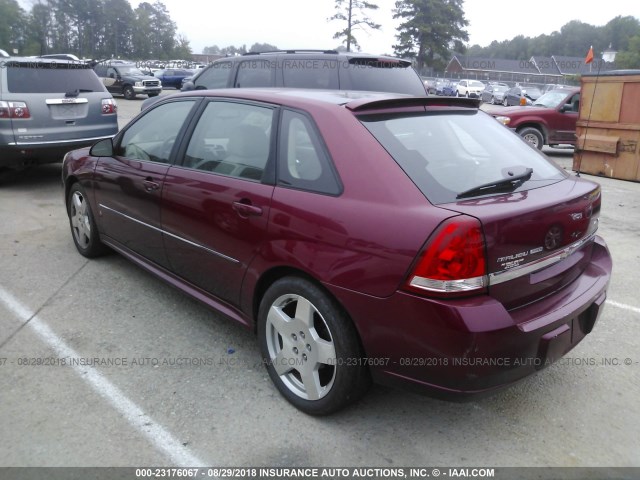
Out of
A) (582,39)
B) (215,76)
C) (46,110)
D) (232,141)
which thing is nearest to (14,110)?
(46,110)

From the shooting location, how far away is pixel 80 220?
4949 millimetres

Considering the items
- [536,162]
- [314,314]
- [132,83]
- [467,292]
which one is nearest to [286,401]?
[314,314]

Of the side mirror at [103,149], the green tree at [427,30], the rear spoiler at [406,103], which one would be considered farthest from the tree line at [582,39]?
the rear spoiler at [406,103]

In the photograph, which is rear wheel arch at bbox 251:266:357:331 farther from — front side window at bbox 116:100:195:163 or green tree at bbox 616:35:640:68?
green tree at bbox 616:35:640:68

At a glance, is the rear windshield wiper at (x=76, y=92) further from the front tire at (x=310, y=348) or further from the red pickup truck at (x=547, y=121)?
the red pickup truck at (x=547, y=121)

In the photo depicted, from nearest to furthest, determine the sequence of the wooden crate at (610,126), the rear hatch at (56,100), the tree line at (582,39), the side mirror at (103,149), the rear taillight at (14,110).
Result: the side mirror at (103,149)
the rear taillight at (14,110)
the rear hatch at (56,100)
the wooden crate at (610,126)
the tree line at (582,39)

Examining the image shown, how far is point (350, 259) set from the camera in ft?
7.85

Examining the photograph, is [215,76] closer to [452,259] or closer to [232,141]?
[232,141]

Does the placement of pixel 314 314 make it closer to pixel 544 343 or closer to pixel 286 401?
pixel 286 401

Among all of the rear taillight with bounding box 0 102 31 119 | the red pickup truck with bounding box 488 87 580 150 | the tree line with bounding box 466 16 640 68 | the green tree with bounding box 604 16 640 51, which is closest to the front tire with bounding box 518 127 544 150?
the red pickup truck with bounding box 488 87 580 150

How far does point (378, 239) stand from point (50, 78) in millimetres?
6958

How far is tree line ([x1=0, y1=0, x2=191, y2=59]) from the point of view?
75688 mm

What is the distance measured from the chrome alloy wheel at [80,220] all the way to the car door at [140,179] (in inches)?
15.8

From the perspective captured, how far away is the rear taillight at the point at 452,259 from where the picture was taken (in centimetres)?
218
